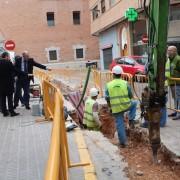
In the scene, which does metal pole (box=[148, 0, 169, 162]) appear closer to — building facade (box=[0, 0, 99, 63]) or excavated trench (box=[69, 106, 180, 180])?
excavated trench (box=[69, 106, 180, 180])

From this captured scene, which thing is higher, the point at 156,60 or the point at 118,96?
the point at 156,60

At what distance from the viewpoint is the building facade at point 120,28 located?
93.4 ft

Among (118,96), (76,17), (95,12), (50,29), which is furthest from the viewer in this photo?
(76,17)

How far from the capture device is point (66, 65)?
51.5m

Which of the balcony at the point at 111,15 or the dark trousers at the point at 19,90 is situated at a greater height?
the balcony at the point at 111,15

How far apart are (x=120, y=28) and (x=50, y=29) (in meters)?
17.2

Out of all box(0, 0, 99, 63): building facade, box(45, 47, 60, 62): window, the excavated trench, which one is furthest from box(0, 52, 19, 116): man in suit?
box(45, 47, 60, 62): window

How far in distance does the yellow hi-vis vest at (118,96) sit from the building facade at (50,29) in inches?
1672

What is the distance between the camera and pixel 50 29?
51.7 metres

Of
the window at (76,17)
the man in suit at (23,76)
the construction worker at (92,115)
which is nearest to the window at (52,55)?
the window at (76,17)

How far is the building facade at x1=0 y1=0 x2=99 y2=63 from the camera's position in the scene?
165ft

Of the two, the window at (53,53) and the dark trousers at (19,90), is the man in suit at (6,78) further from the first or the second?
the window at (53,53)

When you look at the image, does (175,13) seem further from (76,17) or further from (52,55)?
(76,17)

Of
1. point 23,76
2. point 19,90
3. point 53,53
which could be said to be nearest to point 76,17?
point 53,53
